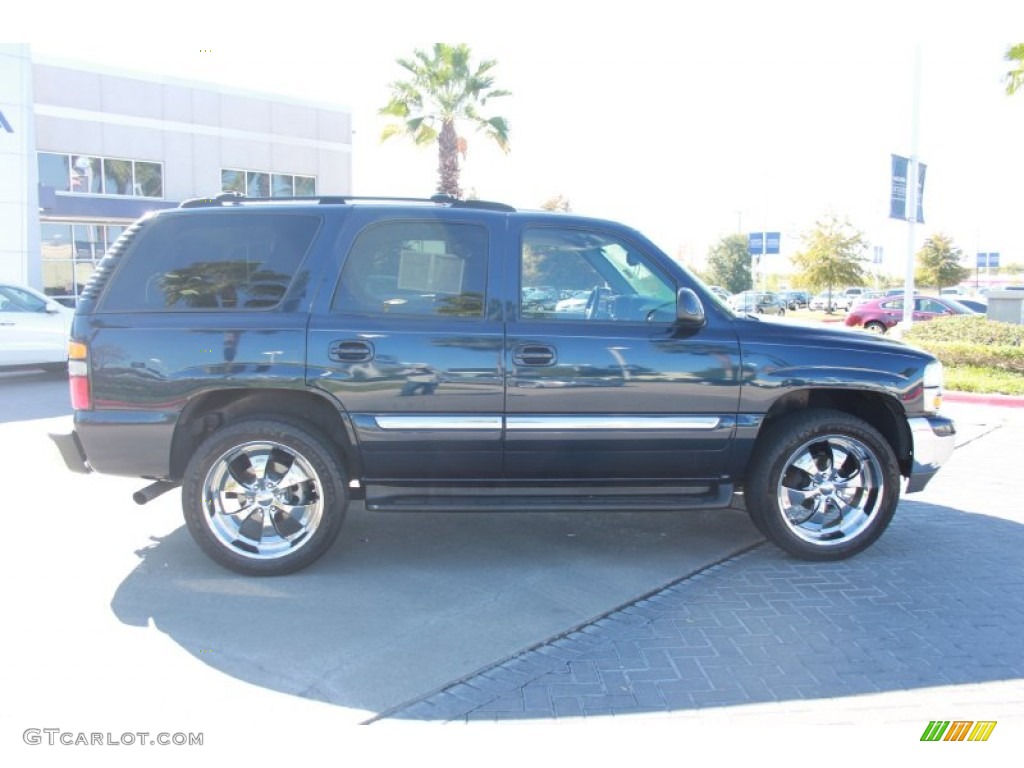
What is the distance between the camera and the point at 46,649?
148 inches

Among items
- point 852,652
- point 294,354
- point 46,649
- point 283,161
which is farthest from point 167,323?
point 283,161

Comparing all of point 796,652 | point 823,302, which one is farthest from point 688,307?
point 823,302

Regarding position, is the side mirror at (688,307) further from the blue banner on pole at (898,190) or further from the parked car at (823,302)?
the parked car at (823,302)

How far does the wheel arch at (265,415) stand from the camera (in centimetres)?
468

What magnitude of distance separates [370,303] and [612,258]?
4.60 feet

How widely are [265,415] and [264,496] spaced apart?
0.46 m

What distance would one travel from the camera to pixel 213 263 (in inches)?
186

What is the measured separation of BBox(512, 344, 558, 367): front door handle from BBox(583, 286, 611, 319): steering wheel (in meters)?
0.33

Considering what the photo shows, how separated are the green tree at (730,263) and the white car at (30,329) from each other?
168ft

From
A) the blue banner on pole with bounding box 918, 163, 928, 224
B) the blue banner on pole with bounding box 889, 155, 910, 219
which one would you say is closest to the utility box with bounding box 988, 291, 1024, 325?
the blue banner on pole with bounding box 918, 163, 928, 224

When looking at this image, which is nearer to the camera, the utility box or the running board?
the running board

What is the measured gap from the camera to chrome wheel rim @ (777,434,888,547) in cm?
495

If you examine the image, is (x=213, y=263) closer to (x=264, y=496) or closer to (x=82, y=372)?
(x=82, y=372)

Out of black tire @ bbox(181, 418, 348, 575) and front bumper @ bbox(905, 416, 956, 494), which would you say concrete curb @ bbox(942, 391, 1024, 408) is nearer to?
front bumper @ bbox(905, 416, 956, 494)
